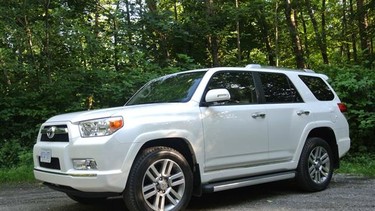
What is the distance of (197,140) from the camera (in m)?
5.24

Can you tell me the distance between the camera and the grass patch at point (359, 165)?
853cm

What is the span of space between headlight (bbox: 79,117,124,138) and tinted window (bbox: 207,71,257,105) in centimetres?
151

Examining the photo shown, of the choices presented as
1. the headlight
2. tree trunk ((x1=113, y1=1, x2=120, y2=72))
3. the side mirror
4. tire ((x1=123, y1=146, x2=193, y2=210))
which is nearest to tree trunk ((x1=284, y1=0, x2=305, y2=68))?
tree trunk ((x1=113, y1=1, x2=120, y2=72))

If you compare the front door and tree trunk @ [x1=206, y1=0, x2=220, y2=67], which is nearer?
the front door

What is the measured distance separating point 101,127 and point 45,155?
92 cm

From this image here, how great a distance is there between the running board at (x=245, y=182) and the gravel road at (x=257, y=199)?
303mm

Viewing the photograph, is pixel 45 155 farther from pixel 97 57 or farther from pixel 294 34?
pixel 294 34

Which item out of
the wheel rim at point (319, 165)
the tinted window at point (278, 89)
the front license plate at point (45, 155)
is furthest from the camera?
the wheel rim at point (319, 165)

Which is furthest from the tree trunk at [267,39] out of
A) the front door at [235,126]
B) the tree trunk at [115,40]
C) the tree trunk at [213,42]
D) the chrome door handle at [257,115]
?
the chrome door handle at [257,115]

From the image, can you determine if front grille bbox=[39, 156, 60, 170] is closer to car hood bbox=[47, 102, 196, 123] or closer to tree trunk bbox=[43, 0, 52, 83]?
car hood bbox=[47, 102, 196, 123]

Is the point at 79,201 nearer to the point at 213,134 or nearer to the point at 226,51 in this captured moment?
the point at 213,134

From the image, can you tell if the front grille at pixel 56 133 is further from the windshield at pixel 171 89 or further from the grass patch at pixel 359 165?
the grass patch at pixel 359 165

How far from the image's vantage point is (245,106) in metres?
5.88

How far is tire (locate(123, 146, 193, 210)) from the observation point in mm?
4680
